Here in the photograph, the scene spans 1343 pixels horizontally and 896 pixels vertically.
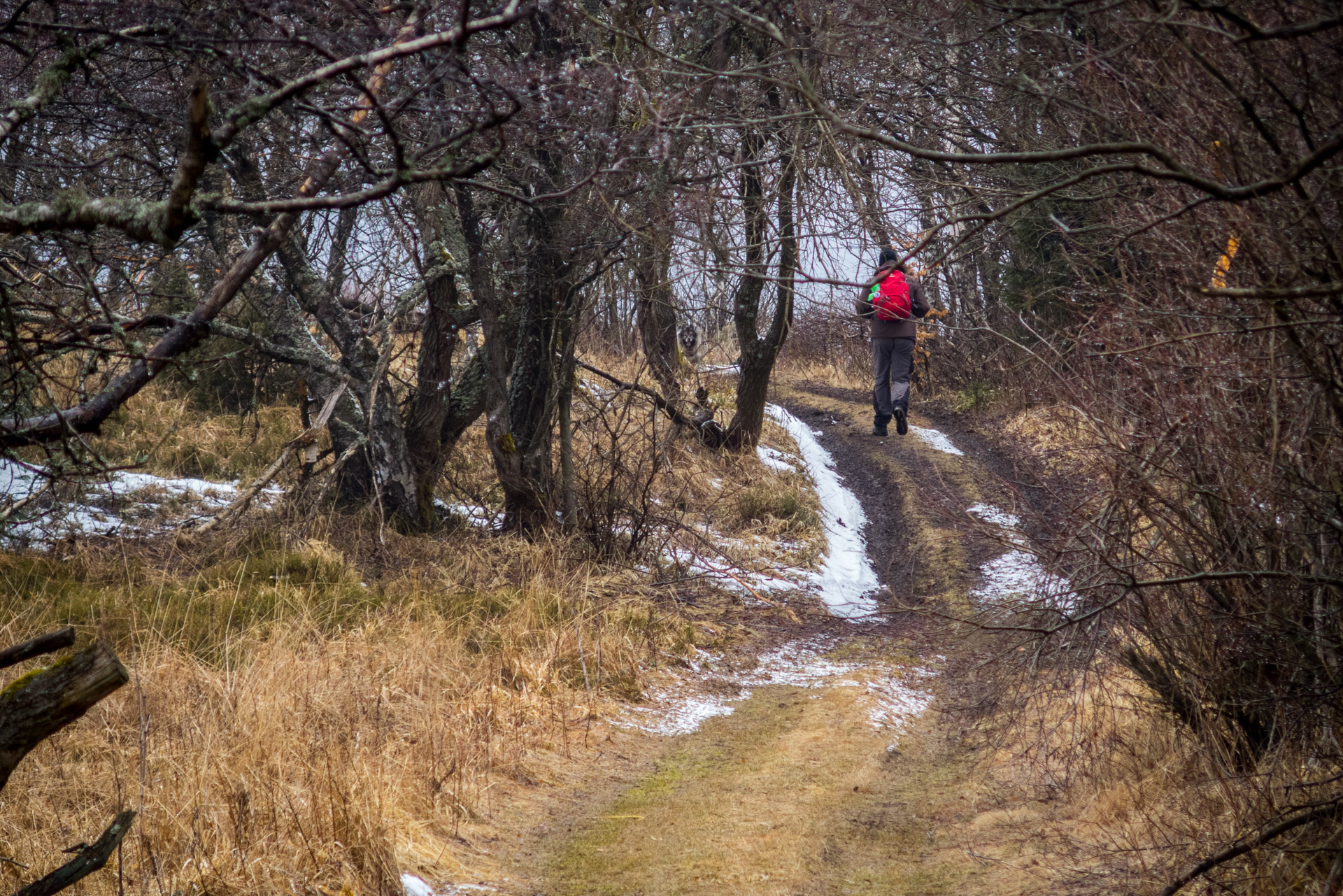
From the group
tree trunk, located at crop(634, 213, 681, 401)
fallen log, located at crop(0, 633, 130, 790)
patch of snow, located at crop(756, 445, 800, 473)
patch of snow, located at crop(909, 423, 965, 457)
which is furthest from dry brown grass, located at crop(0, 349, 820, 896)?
patch of snow, located at crop(909, 423, 965, 457)

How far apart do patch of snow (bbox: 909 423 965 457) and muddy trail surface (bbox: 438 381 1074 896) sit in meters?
5.09

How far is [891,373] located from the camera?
1211 cm

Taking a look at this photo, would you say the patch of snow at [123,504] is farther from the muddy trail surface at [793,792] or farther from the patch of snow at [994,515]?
the patch of snow at [994,515]

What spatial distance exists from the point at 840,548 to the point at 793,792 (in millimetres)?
5218

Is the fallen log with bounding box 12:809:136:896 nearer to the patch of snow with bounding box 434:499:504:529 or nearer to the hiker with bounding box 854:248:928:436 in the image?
the patch of snow with bounding box 434:499:504:529

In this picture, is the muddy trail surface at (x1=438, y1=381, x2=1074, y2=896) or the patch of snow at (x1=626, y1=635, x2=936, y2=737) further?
the patch of snow at (x1=626, y1=635, x2=936, y2=737)

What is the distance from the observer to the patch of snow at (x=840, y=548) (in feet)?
27.2

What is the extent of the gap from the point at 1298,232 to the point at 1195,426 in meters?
0.96

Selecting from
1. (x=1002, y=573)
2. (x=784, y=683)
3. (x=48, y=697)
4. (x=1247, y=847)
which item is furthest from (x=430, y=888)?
(x=1002, y=573)

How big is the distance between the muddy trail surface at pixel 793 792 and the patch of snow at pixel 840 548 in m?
0.57

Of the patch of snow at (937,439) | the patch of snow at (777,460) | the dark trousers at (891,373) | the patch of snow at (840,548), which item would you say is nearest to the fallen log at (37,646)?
the patch of snow at (840,548)

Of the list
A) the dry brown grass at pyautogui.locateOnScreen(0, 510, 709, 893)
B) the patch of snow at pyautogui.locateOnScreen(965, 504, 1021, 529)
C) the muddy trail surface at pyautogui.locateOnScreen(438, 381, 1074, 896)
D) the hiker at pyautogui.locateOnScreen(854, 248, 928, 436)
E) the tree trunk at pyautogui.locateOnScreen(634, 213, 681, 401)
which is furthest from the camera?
the hiker at pyautogui.locateOnScreen(854, 248, 928, 436)

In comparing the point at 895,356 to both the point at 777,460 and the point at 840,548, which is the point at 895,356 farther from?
the point at 840,548

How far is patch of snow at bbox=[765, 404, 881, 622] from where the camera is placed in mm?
8305
